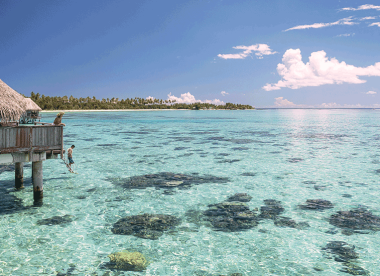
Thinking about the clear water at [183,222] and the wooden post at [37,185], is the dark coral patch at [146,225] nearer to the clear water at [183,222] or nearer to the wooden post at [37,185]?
the clear water at [183,222]

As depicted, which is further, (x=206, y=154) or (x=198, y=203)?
(x=206, y=154)

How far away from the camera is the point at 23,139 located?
13.6m

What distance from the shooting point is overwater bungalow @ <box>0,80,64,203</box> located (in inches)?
524

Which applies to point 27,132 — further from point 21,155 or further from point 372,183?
point 372,183

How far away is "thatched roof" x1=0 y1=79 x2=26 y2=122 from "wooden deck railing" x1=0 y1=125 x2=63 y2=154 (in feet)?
3.55

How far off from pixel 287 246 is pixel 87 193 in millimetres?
11507

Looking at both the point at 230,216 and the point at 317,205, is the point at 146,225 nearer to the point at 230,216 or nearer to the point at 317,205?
the point at 230,216

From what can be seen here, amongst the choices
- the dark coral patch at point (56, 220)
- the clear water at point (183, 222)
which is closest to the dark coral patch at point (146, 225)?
the clear water at point (183, 222)

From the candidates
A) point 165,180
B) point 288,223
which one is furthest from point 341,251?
point 165,180

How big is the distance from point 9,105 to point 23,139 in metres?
1.97

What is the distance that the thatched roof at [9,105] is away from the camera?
13812mm

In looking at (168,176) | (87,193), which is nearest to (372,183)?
(168,176)

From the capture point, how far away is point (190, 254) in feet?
34.7

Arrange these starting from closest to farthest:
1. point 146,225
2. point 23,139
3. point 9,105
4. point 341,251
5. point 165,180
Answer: point 341,251, point 146,225, point 23,139, point 9,105, point 165,180
